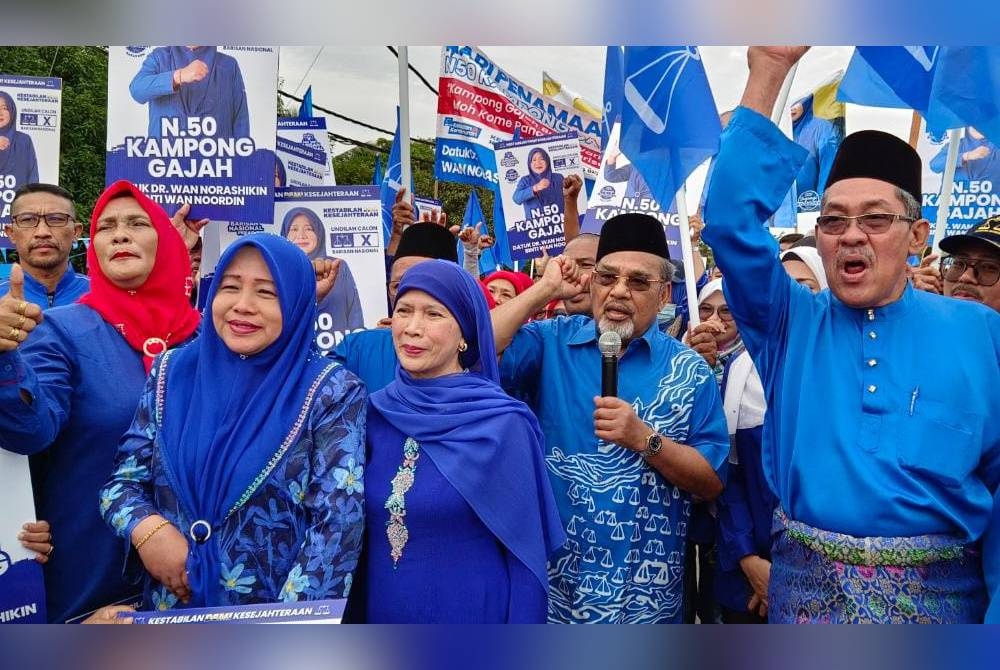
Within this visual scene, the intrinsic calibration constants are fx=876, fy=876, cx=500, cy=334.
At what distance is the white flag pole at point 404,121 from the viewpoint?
5391 mm

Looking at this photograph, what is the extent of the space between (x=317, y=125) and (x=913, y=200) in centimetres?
385

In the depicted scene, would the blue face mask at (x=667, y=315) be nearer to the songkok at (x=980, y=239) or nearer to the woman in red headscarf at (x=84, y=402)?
the songkok at (x=980, y=239)

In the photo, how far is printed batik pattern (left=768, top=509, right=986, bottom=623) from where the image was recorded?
2.34m

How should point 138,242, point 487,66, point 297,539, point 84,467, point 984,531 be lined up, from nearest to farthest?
point 297,539
point 984,531
point 84,467
point 138,242
point 487,66

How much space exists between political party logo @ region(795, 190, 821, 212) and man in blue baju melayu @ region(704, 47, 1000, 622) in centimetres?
511

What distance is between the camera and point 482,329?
8.61ft

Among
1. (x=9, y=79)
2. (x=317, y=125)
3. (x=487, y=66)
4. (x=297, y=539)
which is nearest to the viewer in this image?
(x=297, y=539)

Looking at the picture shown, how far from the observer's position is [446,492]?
2379 millimetres

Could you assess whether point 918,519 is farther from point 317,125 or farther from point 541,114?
point 541,114

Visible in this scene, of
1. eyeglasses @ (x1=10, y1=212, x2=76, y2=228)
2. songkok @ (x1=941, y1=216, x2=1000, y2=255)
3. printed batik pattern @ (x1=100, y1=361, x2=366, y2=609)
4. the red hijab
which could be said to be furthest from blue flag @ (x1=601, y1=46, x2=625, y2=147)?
printed batik pattern @ (x1=100, y1=361, x2=366, y2=609)

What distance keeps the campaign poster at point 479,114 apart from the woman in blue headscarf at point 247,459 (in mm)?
4498

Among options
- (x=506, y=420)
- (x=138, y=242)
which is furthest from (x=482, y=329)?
(x=138, y=242)

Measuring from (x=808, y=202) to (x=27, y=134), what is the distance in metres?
5.93

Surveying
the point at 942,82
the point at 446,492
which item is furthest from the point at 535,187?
the point at 446,492
